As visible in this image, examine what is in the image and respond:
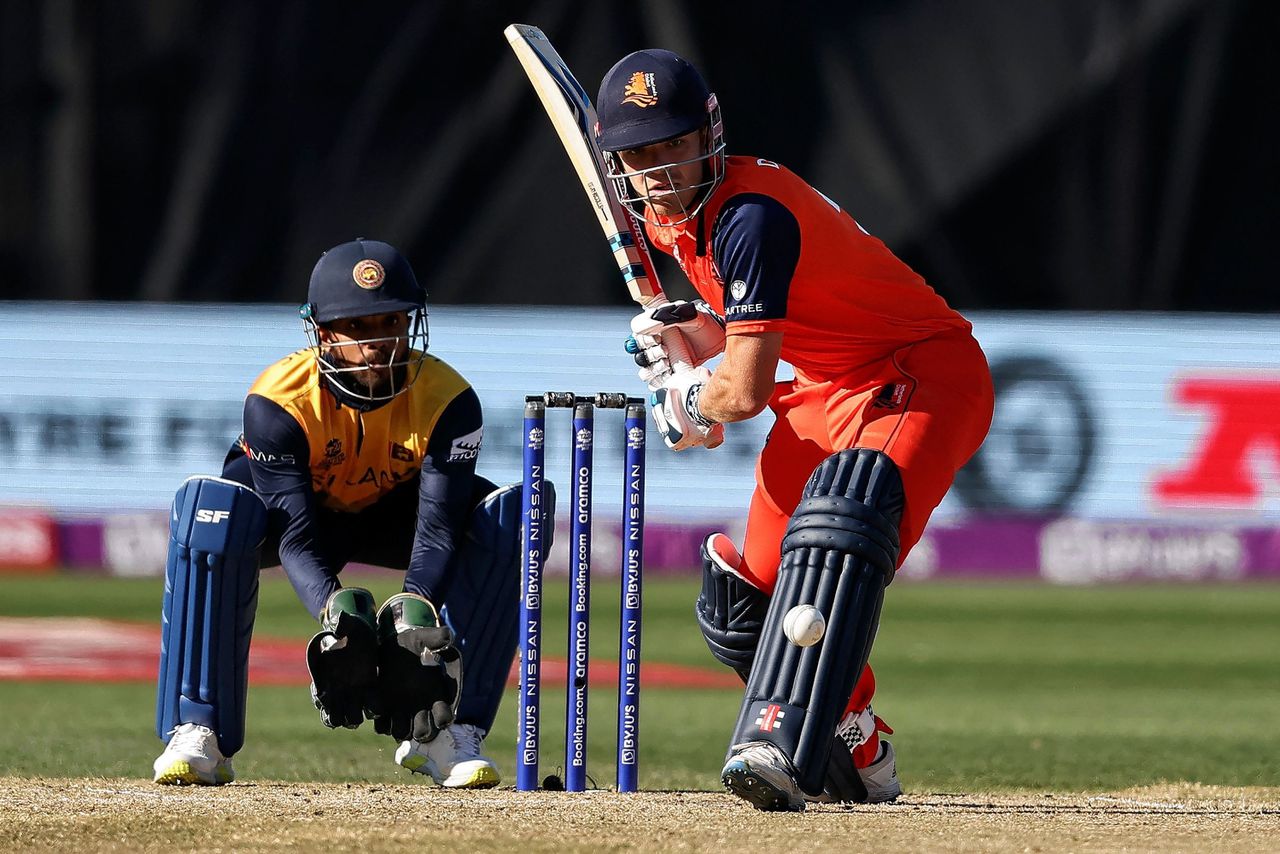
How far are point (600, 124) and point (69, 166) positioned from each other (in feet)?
27.8

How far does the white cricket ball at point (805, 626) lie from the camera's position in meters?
3.48

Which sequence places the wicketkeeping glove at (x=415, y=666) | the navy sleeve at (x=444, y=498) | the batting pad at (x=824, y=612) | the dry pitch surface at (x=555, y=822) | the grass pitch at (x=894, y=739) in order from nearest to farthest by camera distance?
the dry pitch surface at (x=555, y=822) < the grass pitch at (x=894, y=739) < the batting pad at (x=824, y=612) < the wicketkeeping glove at (x=415, y=666) < the navy sleeve at (x=444, y=498)

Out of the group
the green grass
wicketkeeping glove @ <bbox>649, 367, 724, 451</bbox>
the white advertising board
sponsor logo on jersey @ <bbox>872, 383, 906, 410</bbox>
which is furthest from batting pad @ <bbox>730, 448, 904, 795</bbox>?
the white advertising board

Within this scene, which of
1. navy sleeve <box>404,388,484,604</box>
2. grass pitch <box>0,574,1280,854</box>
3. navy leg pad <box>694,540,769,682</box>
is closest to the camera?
grass pitch <box>0,574,1280,854</box>

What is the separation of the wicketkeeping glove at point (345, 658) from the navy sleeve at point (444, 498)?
0.72 ft

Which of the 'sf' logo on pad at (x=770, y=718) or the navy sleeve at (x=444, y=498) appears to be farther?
the navy sleeve at (x=444, y=498)

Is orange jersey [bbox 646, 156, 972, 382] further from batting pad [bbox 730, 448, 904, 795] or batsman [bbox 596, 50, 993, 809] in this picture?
batting pad [bbox 730, 448, 904, 795]

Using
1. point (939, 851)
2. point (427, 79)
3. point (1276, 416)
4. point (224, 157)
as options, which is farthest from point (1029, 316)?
point (939, 851)

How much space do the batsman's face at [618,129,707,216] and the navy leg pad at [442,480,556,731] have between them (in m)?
0.80

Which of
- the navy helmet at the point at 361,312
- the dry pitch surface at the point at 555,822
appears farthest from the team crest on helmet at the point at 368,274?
the dry pitch surface at the point at 555,822

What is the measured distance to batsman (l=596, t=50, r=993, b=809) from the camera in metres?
3.50

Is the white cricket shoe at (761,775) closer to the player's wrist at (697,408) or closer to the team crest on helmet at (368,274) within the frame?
the player's wrist at (697,408)

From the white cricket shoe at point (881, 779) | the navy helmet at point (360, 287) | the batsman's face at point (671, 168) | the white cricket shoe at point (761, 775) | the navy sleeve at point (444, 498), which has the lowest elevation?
the white cricket shoe at point (881, 779)

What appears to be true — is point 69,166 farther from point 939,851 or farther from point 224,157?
point 939,851
